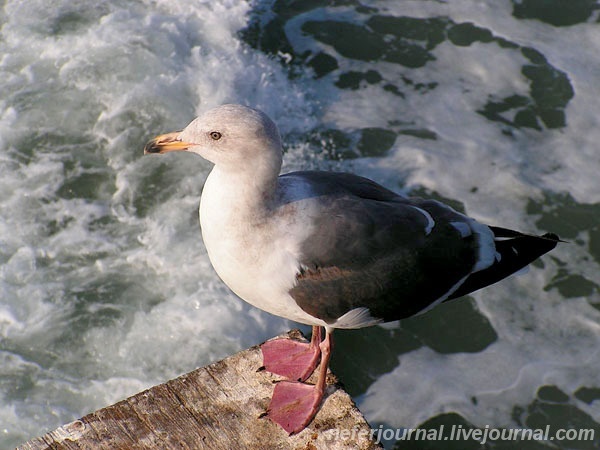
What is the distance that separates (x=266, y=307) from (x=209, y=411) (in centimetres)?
51

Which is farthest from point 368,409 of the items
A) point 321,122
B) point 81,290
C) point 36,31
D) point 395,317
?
point 36,31

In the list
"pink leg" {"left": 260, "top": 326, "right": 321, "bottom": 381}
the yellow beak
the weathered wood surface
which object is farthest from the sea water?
the yellow beak

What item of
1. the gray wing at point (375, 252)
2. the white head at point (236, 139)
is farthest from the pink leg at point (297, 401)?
the white head at point (236, 139)

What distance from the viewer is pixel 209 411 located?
332 centimetres

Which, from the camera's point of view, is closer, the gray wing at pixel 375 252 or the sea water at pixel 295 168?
the gray wing at pixel 375 252

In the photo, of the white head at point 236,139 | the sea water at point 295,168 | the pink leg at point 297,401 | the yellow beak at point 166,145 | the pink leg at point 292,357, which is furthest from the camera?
the sea water at point 295,168

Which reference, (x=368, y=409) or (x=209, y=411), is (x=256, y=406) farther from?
(x=368, y=409)

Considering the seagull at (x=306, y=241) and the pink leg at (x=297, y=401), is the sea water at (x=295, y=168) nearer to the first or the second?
the pink leg at (x=297, y=401)

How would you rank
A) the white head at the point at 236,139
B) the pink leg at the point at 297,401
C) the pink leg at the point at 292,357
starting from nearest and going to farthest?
the white head at the point at 236,139 → the pink leg at the point at 297,401 → the pink leg at the point at 292,357

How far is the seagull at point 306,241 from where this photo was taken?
311 cm

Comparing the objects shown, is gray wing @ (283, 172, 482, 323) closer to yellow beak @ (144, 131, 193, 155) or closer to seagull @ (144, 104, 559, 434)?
seagull @ (144, 104, 559, 434)

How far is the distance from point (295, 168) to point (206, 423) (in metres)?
3.14

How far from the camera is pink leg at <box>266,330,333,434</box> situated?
328 centimetres

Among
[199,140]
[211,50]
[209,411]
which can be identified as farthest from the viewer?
[211,50]
